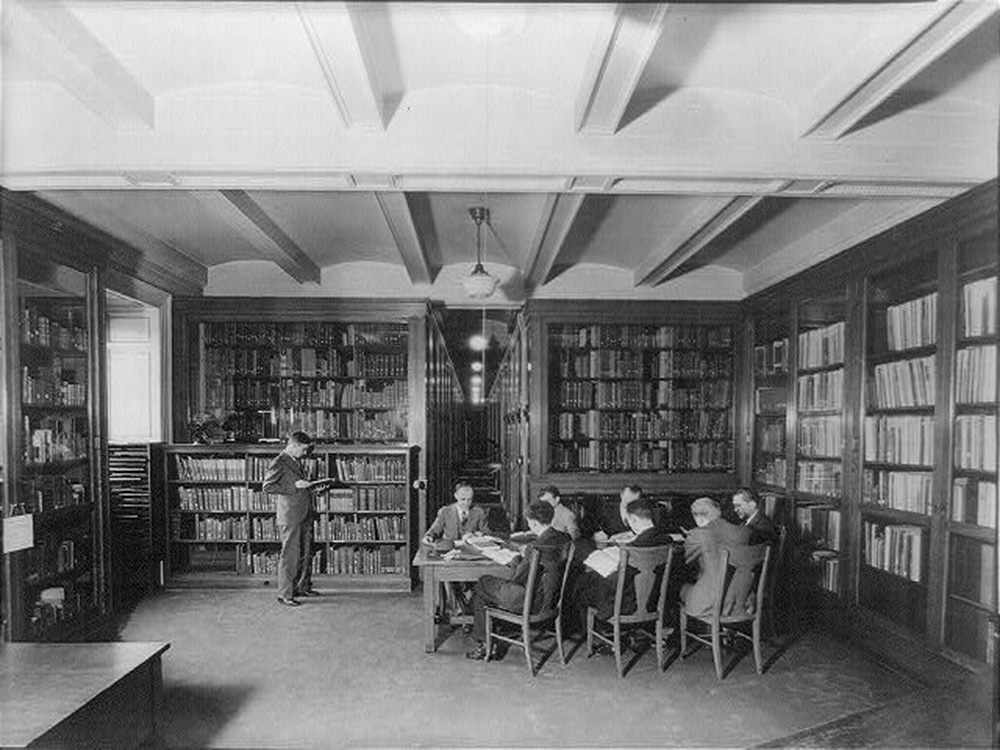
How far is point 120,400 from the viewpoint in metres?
7.56

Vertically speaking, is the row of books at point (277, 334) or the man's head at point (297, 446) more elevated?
the row of books at point (277, 334)

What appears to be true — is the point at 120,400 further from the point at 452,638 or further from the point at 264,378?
the point at 452,638

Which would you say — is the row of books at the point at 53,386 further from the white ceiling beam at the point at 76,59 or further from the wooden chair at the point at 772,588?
the wooden chair at the point at 772,588

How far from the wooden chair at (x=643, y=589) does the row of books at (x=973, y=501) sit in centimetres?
167

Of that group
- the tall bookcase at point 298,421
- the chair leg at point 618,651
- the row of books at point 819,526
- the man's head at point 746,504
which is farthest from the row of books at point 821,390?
the tall bookcase at point 298,421

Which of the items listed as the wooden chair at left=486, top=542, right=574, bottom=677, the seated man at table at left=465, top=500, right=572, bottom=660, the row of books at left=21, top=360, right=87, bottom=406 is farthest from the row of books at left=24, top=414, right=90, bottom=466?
the wooden chair at left=486, top=542, right=574, bottom=677

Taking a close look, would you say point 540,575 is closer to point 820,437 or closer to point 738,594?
point 738,594

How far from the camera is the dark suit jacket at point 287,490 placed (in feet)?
21.5

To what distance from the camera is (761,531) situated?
209 inches

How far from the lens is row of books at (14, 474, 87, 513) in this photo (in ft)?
15.3

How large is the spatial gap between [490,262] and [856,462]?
4156 millimetres

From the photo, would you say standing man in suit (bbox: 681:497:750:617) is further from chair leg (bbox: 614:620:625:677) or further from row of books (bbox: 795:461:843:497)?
row of books (bbox: 795:461:843:497)

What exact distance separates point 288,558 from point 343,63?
491cm

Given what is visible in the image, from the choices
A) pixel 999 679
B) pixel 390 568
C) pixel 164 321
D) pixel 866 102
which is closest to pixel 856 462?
pixel 866 102
